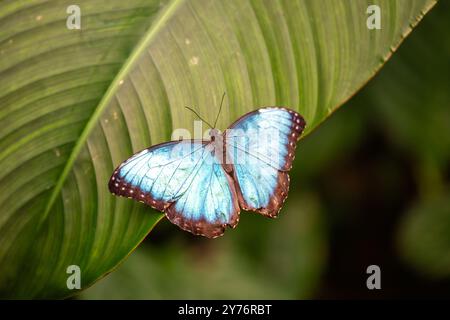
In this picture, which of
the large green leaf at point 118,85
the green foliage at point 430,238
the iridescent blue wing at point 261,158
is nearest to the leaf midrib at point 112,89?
the large green leaf at point 118,85

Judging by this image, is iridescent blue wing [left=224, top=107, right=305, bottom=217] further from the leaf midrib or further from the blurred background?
the blurred background

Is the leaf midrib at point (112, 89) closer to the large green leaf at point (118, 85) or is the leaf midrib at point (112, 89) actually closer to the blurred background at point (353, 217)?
the large green leaf at point (118, 85)

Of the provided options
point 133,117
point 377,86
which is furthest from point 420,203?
point 133,117

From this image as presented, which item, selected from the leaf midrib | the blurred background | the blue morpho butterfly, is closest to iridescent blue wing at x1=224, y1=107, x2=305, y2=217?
the blue morpho butterfly

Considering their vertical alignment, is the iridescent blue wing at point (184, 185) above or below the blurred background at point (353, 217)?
below

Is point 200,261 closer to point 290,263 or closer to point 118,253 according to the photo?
point 290,263

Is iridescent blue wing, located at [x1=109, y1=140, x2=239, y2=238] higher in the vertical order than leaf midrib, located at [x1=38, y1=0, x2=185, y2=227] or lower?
lower
